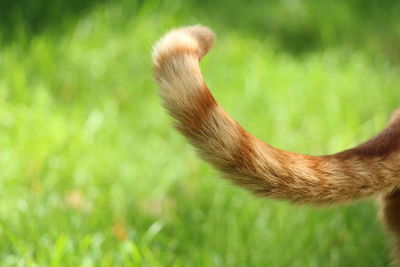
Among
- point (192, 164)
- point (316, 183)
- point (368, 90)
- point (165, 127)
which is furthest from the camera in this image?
point (368, 90)

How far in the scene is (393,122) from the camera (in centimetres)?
188

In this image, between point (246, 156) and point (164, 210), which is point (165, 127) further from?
point (246, 156)

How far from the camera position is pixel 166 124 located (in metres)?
3.40

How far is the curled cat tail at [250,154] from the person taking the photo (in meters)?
1.50

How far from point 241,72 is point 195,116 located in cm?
232

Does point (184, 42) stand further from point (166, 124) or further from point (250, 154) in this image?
point (166, 124)

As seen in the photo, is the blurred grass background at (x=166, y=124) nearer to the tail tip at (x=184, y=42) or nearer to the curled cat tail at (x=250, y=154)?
the tail tip at (x=184, y=42)

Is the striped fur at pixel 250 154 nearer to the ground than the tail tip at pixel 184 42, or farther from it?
nearer to the ground

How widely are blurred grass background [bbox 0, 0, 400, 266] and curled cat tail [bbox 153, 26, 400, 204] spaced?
44cm

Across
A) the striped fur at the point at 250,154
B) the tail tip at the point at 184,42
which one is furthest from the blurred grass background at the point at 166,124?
the striped fur at the point at 250,154

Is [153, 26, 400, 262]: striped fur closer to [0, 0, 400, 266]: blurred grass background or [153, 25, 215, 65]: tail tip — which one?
[153, 25, 215, 65]: tail tip

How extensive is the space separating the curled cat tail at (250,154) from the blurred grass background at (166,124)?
44cm

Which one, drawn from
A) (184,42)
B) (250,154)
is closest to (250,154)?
(250,154)

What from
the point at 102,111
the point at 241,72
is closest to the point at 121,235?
the point at 102,111
